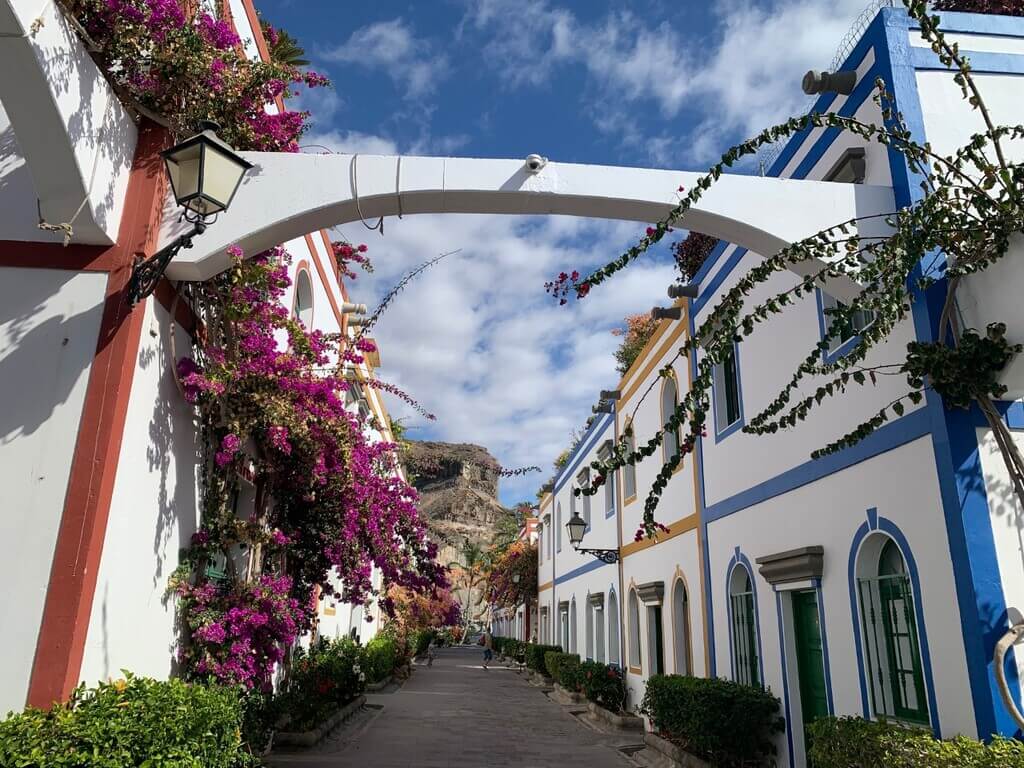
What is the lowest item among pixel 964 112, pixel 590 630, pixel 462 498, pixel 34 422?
pixel 590 630

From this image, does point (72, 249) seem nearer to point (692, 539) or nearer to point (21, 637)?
point (21, 637)

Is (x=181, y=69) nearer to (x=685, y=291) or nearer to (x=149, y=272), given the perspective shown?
(x=149, y=272)

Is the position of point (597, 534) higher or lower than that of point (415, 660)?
higher

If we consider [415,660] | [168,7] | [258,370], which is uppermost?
[168,7]

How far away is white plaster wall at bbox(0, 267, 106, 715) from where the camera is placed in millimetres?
4285

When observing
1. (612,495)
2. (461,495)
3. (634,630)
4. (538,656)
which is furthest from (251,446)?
(461,495)

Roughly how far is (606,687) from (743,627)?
6213 mm

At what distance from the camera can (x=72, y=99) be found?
14.7ft

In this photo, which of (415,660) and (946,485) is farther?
(415,660)

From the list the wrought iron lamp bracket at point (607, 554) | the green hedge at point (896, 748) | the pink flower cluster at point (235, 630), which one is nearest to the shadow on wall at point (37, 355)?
the pink flower cluster at point (235, 630)

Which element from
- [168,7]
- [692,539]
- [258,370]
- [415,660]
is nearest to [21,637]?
[258,370]

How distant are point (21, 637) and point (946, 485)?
5815mm

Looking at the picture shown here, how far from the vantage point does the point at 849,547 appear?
6383mm

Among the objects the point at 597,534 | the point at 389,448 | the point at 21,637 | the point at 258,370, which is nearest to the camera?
the point at 21,637
